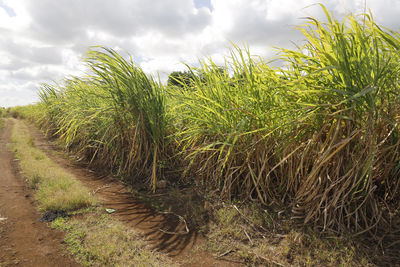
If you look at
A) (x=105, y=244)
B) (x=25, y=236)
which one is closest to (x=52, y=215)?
(x=25, y=236)

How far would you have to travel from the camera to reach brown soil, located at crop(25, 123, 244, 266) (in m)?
1.67

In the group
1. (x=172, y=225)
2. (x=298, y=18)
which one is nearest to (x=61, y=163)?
Answer: (x=172, y=225)

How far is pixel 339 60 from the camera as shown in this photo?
1.56m

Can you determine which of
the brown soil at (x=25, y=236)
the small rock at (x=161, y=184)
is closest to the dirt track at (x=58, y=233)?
the brown soil at (x=25, y=236)

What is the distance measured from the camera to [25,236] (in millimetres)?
1815

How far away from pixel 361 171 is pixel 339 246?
0.47 m

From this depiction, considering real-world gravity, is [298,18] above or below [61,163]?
above

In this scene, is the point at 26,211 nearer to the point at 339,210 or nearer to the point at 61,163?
the point at 61,163

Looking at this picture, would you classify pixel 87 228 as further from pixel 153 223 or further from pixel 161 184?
pixel 161 184

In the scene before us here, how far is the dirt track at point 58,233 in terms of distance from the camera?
5.27ft

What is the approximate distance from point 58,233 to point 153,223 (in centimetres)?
66

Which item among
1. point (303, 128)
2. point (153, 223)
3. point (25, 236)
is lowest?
point (153, 223)

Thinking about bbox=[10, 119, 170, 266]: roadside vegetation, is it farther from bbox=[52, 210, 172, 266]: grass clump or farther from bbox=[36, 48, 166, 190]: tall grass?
bbox=[36, 48, 166, 190]: tall grass

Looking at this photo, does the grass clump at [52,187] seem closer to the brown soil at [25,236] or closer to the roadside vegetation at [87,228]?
the roadside vegetation at [87,228]
